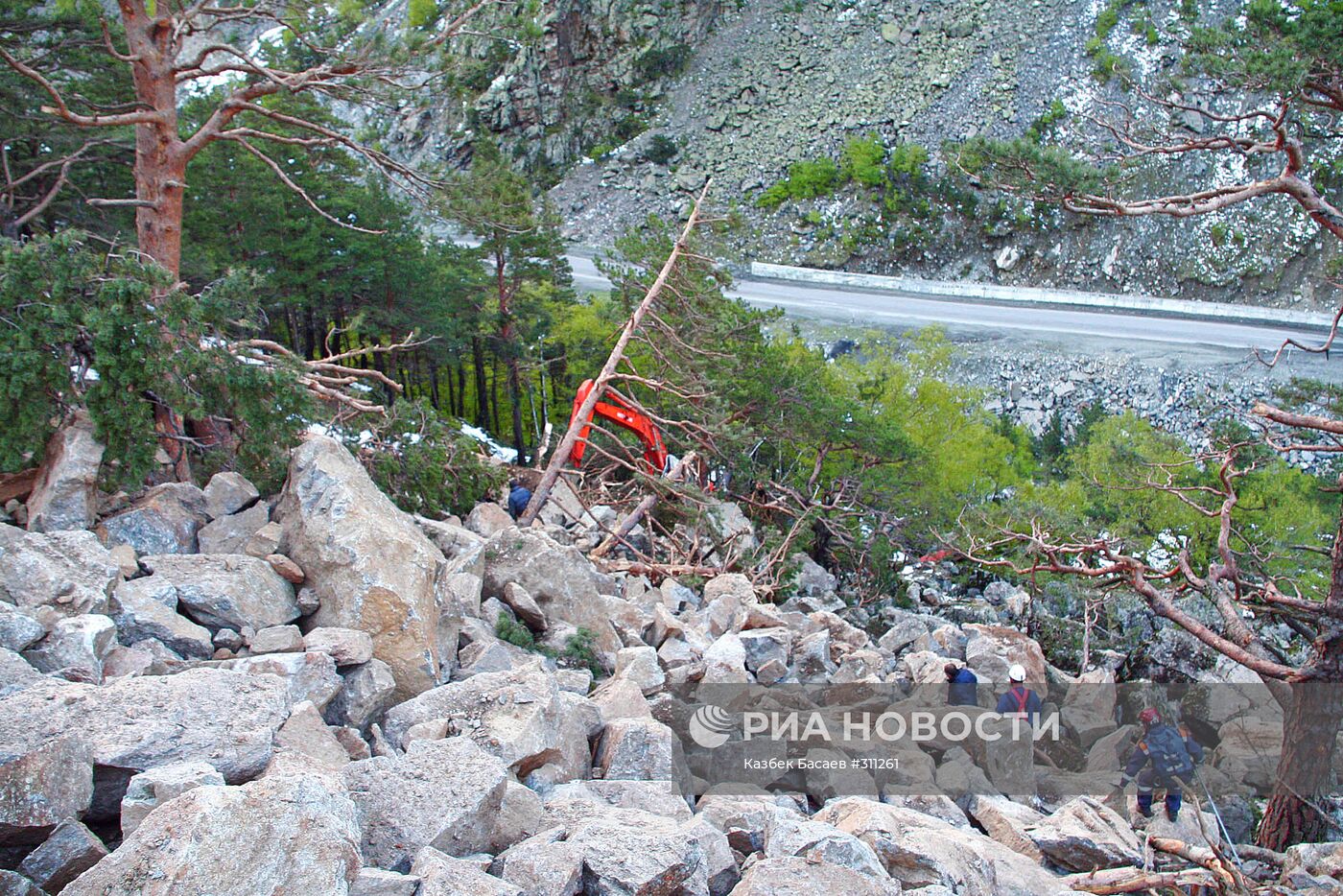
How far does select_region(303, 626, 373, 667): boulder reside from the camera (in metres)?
5.41

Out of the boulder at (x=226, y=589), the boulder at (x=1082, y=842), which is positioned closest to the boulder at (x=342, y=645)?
the boulder at (x=226, y=589)

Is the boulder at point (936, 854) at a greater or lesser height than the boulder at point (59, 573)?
lesser

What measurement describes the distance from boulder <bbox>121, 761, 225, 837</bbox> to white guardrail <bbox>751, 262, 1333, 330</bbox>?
30.9 m

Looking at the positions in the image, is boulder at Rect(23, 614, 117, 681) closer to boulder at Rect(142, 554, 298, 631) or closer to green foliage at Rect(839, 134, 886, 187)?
boulder at Rect(142, 554, 298, 631)

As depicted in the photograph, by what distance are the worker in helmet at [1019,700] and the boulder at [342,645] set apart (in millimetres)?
4945

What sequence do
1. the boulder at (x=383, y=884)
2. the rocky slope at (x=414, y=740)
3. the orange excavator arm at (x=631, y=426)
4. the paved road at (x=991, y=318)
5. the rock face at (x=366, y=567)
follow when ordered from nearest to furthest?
the boulder at (x=383, y=884) → the rocky slope at (x=414, y=740) → the rock face at (x=366, y=567) → the orange excavator arm at (x=631, y=426) → the paved road at (x=991, y=318)

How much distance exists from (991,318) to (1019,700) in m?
24.4

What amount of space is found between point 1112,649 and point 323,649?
980 cm

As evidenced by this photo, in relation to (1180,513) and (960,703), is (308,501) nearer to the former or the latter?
(960,703)

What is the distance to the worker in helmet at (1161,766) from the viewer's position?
22.9 feet

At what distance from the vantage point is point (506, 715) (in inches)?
200

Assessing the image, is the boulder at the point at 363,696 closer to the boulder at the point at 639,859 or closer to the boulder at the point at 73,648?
the boulder at the point at 73,648

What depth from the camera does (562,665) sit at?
7.21 meters

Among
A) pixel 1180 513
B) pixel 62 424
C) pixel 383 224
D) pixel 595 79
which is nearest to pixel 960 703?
pixel 62 424
